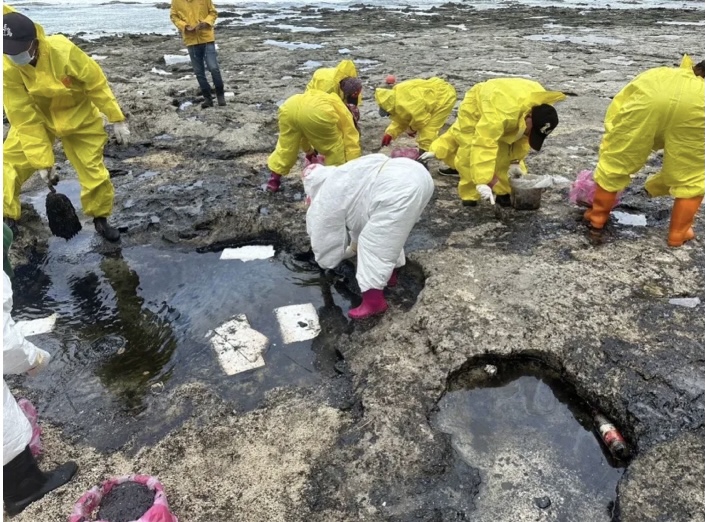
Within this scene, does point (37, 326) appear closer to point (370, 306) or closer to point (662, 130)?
point (370, 306)

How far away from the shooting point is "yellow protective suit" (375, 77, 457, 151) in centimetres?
509

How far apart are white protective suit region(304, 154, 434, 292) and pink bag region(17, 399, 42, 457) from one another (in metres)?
1.66

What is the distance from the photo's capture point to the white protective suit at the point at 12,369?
1798 mm

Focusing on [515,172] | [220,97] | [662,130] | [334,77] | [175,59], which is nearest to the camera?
[662,130]

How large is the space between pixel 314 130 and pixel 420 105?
4.92 feet

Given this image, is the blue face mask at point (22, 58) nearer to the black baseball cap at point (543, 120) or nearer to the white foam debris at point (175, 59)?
the black baseball cap at point (543, 120)

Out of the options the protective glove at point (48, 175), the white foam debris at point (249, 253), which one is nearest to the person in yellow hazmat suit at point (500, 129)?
the white foam debris at point (249, 253)

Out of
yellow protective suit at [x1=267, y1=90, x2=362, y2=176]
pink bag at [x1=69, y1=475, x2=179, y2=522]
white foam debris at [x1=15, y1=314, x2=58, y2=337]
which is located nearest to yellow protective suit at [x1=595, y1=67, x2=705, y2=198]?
yellow protective suit at [x1=267, y1=90, x2=362, y2=176]

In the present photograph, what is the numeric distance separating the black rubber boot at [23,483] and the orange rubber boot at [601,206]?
362 centimetres

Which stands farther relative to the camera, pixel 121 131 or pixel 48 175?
pixel 121 131

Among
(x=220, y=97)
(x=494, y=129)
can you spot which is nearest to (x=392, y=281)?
(x=494, y=129)

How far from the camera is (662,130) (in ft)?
10.4

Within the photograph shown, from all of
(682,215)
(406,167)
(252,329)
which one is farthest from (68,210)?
(682,215)

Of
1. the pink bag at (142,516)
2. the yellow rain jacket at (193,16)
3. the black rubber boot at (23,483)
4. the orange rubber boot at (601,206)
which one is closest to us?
the pink bag at (142,516)
